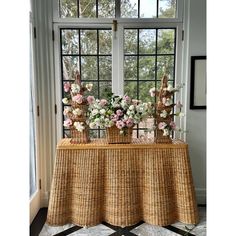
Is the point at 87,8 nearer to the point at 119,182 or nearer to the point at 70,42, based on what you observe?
the point at 70,42

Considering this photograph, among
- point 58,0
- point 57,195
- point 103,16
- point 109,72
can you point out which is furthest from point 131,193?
point 58,0

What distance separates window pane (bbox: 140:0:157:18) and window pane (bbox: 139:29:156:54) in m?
0.15

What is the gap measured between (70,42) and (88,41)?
198 mm

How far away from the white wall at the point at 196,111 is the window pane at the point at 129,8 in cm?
53

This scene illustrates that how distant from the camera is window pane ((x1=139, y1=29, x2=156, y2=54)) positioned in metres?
2.45

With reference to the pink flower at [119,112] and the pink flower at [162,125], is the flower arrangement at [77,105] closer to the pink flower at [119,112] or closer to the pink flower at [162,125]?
the pink flower at [119,112]

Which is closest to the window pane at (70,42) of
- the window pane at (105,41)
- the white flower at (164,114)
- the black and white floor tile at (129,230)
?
the window pane at (105,41)

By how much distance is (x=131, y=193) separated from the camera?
207 centimetres

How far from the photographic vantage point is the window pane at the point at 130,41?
2448 millimetres

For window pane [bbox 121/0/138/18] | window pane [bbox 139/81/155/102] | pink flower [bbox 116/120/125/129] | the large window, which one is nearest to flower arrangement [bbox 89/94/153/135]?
pink flower [bbox 116/120/125/129]

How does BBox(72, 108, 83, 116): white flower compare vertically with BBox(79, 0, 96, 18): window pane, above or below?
below

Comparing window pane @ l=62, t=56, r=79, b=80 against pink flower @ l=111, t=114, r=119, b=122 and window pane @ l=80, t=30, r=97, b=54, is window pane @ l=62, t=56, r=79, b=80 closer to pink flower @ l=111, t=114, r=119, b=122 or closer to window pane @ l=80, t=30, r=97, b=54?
window pane @ l=80, t=30, r=97, b=54

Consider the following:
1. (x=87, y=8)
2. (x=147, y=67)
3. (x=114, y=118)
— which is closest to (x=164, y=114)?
(x=114, y=118)
